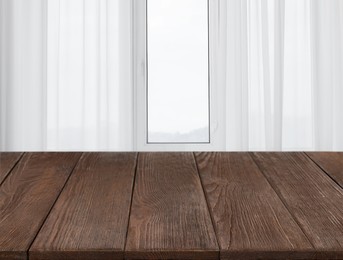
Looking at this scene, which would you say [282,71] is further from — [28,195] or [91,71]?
[28,195]

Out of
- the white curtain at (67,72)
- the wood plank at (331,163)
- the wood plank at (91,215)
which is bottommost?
the wood plank at (91,215)

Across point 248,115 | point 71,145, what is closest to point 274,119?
point 248,115

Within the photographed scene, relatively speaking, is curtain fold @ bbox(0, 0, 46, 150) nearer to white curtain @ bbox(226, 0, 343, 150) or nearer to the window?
the window

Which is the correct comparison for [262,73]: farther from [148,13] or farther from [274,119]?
[148,13]

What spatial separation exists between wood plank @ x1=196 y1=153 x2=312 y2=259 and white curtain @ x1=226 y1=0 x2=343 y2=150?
2362 millimetres

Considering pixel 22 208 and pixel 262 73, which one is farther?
pixel 262 73

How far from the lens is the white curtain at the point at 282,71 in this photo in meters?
3.56

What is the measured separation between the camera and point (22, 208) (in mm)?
→ 951

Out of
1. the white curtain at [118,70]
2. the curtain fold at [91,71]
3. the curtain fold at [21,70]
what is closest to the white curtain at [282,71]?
the white curtain at [118,70]

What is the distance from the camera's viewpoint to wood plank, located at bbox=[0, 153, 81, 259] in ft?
2.67

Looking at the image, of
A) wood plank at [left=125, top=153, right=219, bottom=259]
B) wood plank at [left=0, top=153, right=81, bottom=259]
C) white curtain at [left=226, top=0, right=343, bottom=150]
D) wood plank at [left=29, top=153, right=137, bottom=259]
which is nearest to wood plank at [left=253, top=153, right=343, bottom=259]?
wood plank at [left=125, top=153, right=219, bottom=259]

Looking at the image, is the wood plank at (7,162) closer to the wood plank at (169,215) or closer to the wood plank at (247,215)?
the wood plank at (169,215)

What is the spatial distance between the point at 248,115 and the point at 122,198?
8.67 feet

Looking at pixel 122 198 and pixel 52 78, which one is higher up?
pixel 52 78
